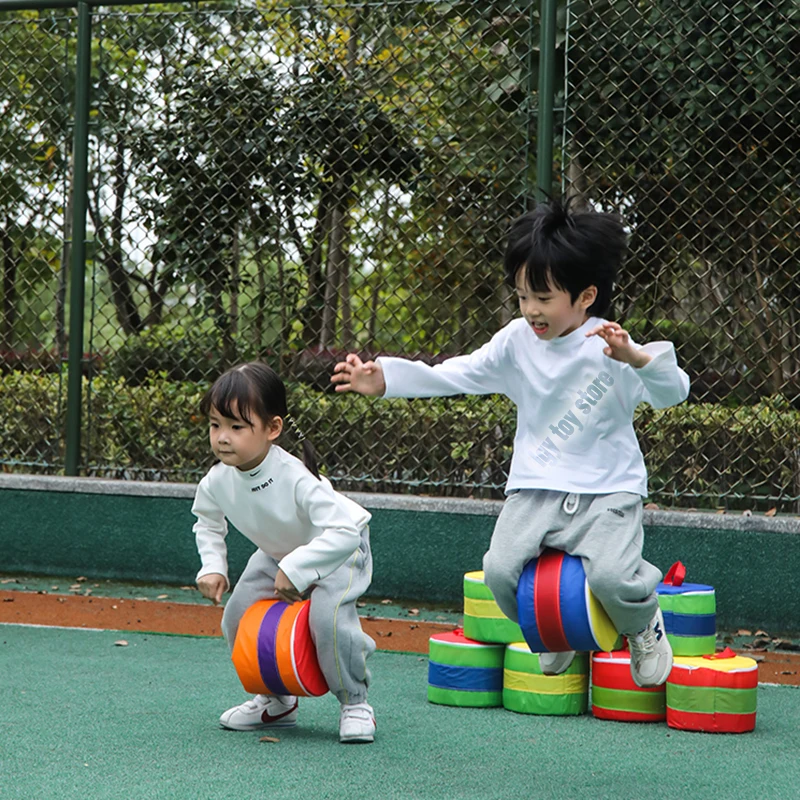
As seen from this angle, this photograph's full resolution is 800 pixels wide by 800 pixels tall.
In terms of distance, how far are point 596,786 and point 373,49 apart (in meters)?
4.36

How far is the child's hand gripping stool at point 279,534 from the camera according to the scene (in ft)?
12.6

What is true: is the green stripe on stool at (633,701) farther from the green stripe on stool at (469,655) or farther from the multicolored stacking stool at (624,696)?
the green stripe on stool at (469,655)

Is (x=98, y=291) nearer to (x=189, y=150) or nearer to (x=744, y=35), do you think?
(x=189, y=150)

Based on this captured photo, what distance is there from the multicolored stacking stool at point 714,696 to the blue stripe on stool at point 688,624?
24cm

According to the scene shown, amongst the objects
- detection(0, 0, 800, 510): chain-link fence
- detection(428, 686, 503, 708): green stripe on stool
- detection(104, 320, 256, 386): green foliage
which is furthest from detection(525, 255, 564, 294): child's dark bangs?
detection(104, 320, 256, 386): green foliage

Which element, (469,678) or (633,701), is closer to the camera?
(633,701)

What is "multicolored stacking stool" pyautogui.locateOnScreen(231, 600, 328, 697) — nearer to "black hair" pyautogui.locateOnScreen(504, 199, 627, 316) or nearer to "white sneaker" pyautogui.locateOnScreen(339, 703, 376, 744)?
"white sneaker" pyautogui.locateOnScreen(339, 703, 376, 744)

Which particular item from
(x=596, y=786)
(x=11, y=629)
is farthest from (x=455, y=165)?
(x=596, y=786)

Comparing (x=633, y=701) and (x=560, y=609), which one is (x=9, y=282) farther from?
(x=560, y=609)

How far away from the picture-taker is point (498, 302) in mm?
6340

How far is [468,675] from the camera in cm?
455

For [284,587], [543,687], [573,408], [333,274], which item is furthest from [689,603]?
[333,274]

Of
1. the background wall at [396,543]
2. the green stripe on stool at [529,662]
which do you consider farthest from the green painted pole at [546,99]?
the green stripe on stool at [529,662]

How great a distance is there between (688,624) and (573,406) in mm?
1320
